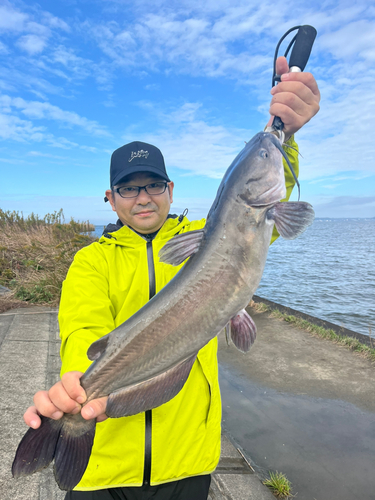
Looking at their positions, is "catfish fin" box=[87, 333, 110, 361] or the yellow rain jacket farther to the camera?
the yellow rain jacket

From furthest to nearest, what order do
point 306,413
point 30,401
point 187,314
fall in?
1. point 306,413
2. point 30,401
3. point 187,314

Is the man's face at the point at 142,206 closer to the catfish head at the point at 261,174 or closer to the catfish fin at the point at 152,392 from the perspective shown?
the catfish head at the point at 261,174

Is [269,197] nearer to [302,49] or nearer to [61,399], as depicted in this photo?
[302,49]

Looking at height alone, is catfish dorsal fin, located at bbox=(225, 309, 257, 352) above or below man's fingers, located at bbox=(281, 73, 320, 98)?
below

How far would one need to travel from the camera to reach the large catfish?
1.51 m

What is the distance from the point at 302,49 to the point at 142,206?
1381 mm

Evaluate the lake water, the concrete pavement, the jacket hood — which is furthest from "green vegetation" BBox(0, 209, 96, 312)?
the jacket hood

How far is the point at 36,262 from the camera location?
10.3m

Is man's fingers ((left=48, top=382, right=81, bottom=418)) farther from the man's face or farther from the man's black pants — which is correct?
the man's face

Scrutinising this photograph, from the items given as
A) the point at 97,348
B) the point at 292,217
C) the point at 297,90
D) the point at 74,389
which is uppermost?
the point at 297,90

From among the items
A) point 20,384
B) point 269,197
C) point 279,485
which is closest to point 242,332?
point 269,197

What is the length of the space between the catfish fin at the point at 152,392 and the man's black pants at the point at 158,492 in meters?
0.81

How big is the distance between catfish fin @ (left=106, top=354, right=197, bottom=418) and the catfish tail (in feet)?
0.58

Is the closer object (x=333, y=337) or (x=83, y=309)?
(x=83, y=309)
